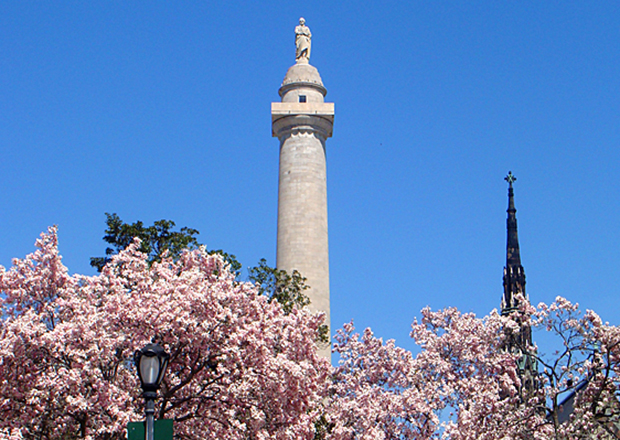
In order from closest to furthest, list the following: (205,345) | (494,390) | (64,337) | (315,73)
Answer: (64,337) < (205,345) < (494,390) < (315,73)

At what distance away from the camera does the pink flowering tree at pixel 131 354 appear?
894 inches

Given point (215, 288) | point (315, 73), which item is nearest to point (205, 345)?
point (215, 288)

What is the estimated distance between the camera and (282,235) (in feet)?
173

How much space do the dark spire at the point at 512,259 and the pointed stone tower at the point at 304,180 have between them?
71.2 ft

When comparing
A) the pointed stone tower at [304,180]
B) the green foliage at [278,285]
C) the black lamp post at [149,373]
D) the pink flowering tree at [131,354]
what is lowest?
the black lamp post at [149,373]

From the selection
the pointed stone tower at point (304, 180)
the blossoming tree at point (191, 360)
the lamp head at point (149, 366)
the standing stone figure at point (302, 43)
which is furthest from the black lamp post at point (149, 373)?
the standing stone figure at point (302, 43)

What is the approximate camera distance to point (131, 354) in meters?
24.0

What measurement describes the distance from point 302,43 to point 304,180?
1013 cm

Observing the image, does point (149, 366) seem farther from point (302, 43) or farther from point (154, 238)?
point (302, 43)

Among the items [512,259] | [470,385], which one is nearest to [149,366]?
[470,385]

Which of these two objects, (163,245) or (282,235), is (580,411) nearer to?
(163,245)

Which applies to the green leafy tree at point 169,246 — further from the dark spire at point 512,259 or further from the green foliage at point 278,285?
the dark spire at point 512,259

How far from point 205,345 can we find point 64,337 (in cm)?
377

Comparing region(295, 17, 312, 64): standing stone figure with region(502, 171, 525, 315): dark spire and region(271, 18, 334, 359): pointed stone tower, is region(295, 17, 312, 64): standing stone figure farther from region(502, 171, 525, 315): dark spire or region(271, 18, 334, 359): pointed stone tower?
region(502, 171, 525, 315): dark spire
